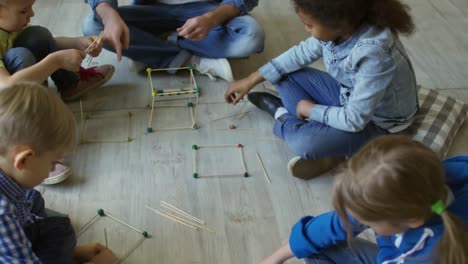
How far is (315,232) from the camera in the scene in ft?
3.59

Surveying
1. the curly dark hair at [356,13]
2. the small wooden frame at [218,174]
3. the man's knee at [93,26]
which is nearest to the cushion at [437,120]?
the curly dark hair at [356,13]

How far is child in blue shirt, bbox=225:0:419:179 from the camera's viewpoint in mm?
1301

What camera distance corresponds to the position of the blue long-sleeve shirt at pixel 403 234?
89 centimetres

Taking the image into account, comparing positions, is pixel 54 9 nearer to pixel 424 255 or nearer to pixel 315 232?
pixel 315 232

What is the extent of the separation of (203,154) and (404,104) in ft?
2.24

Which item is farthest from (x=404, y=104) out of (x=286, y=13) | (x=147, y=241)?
(x=286, y=13)

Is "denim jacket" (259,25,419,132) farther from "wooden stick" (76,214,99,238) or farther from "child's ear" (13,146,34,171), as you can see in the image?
"child's ear" (13,146,34,171)

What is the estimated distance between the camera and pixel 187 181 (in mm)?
1563

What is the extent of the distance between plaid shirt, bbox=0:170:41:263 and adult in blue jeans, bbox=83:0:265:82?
1024mm

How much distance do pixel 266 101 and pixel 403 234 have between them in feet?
3.08

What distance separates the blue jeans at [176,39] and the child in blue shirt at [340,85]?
0.28 m

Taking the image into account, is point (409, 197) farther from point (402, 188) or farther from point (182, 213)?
point (182, 213)

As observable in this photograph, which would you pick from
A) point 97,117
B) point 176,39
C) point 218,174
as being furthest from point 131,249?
point 176,39

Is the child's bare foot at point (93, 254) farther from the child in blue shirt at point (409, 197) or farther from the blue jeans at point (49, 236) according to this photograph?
the child in blue shirt at point (409, 197)
